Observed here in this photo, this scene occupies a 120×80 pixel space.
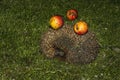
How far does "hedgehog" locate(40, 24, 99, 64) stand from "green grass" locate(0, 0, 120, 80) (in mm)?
222

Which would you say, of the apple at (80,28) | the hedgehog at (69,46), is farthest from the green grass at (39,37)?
the apple at (80,28)

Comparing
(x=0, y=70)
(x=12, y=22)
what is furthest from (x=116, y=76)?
(x=12, y=22)

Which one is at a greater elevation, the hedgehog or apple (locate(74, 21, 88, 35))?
apple (locate(74, 21, 88, 35))

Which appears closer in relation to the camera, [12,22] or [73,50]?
[73,50]

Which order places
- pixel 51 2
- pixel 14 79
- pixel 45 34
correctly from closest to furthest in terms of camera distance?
pixel 14 79
pixel 45 34
pixel 51 2

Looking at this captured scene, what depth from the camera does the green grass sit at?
31.4 ft

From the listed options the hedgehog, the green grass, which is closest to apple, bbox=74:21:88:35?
the hedgehog

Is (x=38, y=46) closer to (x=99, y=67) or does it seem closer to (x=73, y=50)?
(x=73, y=50)

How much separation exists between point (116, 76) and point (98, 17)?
324 cm

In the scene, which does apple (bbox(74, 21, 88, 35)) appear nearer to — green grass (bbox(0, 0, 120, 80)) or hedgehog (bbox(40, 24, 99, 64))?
hedgehog (bbox(40, 24, 99, 64))

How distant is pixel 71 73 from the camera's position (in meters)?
9.56

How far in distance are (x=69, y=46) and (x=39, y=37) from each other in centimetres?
153

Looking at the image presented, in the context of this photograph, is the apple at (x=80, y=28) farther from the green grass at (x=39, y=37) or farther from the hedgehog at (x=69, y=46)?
the green grass at (x=39, y=37)

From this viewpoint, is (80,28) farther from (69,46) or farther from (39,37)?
(39,37)
